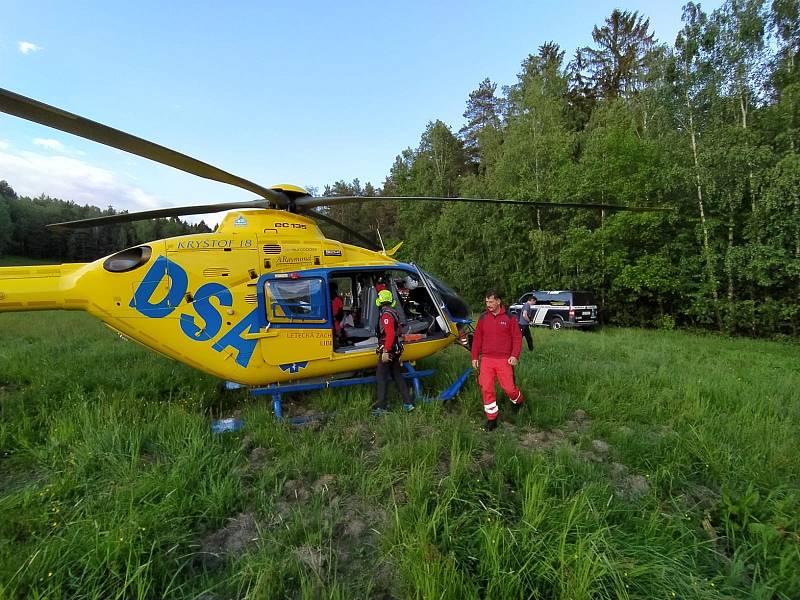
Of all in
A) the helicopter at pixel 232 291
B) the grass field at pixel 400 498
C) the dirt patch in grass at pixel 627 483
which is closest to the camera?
the grass field at pixel 400 498

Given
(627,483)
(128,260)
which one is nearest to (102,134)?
(128,260)

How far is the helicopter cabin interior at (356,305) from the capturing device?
503 centimetres

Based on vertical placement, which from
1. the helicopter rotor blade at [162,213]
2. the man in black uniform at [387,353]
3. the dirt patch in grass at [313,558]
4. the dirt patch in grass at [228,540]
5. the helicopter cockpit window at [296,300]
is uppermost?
the helicopter rotor blade at [162,213]

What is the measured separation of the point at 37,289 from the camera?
180 inches

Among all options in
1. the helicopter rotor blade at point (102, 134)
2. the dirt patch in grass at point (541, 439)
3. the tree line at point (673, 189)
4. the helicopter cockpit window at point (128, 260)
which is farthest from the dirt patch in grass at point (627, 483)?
the tree line at point (673, 189)

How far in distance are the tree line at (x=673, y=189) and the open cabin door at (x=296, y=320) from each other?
51.6 ft

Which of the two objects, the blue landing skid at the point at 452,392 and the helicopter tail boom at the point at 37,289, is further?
the blue landing skid at the point at 452,392

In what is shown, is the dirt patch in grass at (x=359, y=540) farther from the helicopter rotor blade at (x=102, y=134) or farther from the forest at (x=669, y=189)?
the forest at (x=669, y=189)

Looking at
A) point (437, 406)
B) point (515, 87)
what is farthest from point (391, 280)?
point (515, 87)

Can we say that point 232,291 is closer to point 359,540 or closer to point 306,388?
point 306,388

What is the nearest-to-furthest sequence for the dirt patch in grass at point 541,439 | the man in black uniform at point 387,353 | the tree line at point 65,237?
1. the dirt patch in grass at point 541,439
2. the man in black uniform at point 387,353
3. the tree line at point 65,237

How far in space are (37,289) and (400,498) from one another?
15.8 ft

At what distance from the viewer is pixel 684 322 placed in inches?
714

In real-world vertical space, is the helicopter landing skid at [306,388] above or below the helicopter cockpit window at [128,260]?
below
